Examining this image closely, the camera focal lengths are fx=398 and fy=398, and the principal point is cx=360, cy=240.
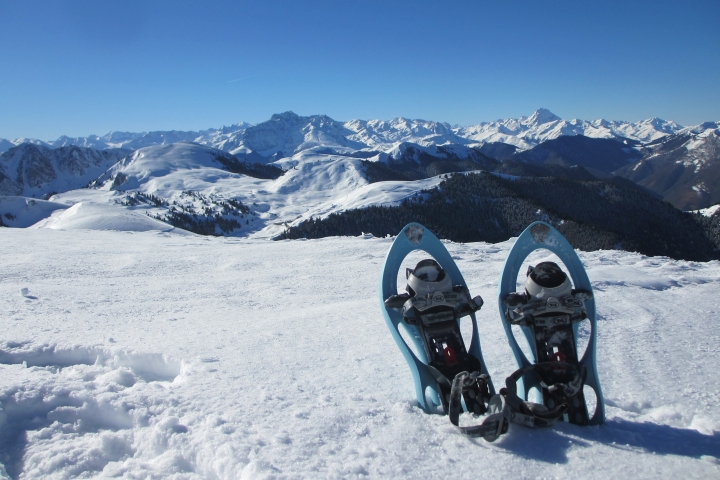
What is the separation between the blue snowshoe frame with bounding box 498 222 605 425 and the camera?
3904 millimetres

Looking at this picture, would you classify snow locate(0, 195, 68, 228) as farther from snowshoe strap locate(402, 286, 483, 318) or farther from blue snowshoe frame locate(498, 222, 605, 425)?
blue snowshoe frame locate(498, 222, 605, 425)

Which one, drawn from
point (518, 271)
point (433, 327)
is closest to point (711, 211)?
point (518, 271)

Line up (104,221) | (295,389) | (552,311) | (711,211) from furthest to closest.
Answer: (711,211) → (104,221) → (295,389) → (552,311)

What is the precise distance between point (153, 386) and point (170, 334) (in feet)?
7.20

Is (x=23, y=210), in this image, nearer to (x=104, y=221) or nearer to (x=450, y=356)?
(x=104, y=221)

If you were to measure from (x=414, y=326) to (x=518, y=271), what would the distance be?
1.31 metres

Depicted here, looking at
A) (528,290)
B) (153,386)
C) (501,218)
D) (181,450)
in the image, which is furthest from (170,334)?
(501,218)

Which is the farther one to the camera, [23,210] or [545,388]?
[23,210]

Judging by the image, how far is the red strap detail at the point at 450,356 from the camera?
4.17m

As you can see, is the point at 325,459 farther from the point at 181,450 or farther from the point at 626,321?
the point at 626,321

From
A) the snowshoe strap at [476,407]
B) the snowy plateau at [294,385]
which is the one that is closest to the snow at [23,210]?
the snowy plateau at [294,385]

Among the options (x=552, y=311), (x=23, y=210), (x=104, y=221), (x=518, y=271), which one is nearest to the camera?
→ (x=552, y=311)

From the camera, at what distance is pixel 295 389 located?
418 cm

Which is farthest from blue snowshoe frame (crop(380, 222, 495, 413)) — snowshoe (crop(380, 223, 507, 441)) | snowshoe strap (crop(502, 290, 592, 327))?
snowshoe strap (crop(502, 290, 592, 327))
